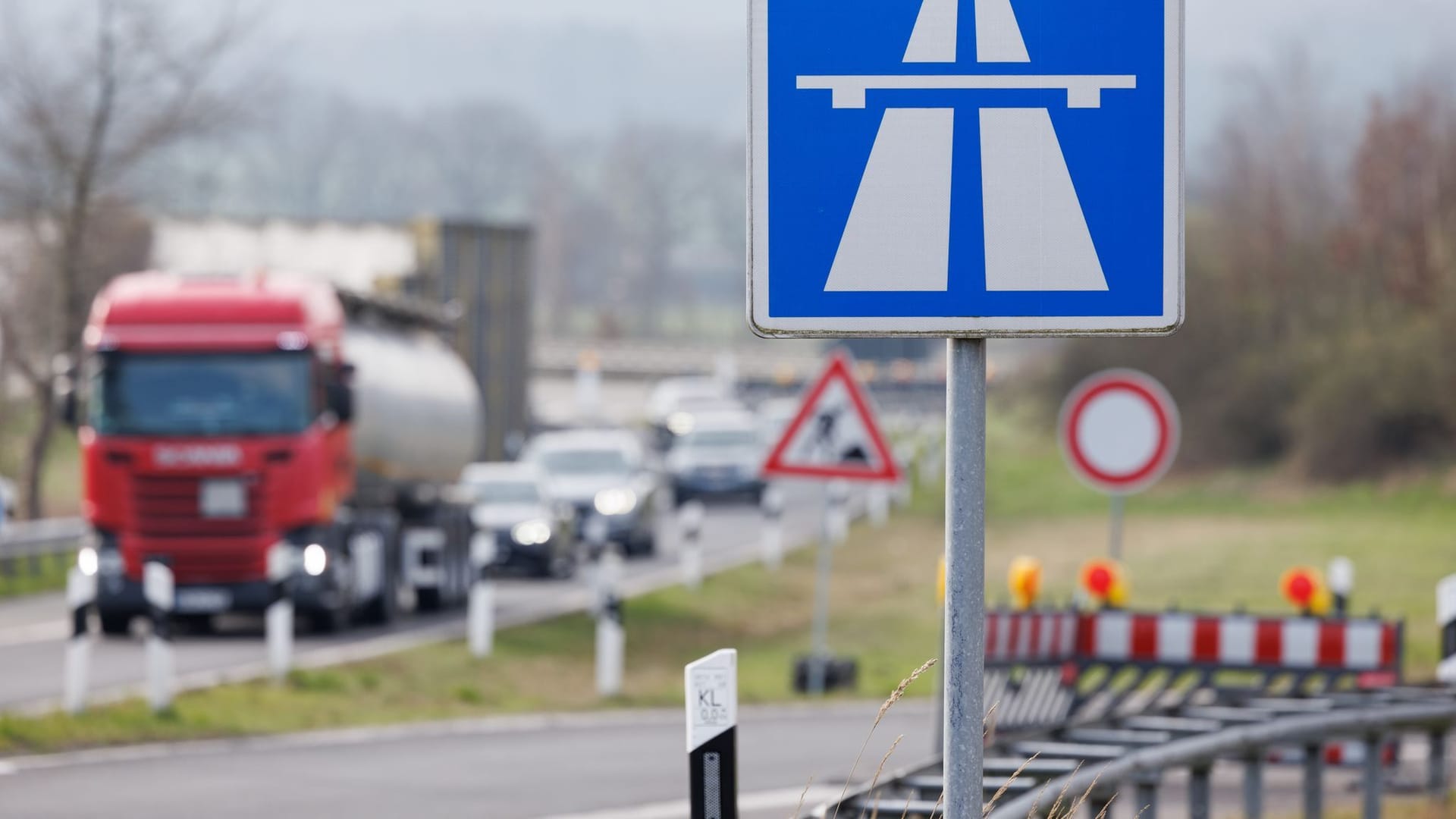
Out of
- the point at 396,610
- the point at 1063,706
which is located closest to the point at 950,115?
the point at 1063,706

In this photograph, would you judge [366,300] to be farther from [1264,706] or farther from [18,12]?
[1264,706]

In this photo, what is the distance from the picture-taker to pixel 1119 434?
13617 mm

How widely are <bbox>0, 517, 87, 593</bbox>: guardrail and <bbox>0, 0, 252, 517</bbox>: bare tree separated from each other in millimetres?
3529

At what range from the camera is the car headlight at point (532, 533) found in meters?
30.2

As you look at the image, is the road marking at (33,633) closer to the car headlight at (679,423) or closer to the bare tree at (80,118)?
the bare tree at (80,118)

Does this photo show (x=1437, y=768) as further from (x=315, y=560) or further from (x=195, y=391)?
(x=195, y=391)

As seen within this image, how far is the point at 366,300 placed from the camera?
23875 mm

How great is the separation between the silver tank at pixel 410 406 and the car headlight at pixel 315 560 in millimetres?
1560

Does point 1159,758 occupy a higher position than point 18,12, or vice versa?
point 18,12

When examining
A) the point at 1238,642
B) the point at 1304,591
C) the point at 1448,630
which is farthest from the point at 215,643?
the point at 1448,630

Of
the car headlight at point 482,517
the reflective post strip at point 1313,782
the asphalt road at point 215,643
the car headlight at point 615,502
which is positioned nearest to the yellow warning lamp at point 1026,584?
the reflective post strip at point 1313,782

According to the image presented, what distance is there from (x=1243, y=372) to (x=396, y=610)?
25719 mm

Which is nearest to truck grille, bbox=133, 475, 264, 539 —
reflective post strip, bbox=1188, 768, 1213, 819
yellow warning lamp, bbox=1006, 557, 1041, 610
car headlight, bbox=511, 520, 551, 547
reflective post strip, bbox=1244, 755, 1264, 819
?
car headlight, bbox=511, 520, 551, 547

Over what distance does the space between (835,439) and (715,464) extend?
31.3m
